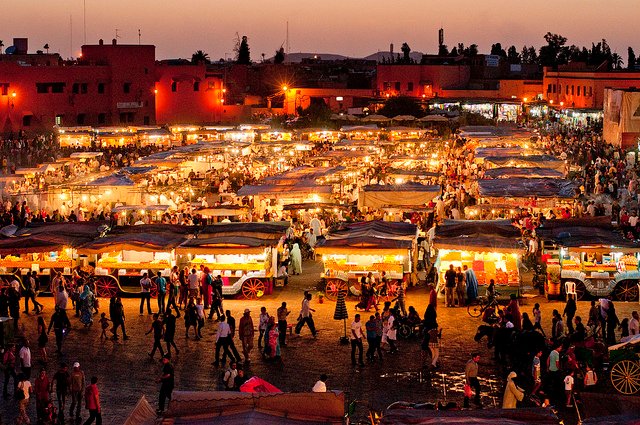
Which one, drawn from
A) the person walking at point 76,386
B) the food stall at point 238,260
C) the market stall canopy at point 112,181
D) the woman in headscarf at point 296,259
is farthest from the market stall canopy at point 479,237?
the market stall canopy at point 112,181

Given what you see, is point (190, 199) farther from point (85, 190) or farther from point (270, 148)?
point (270, 148)

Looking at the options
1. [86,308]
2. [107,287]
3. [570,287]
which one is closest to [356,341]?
[86,308]

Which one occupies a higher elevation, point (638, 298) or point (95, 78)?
point (95, 78)

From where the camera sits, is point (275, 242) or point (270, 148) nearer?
point (275, 242)

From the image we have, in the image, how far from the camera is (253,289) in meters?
22.5

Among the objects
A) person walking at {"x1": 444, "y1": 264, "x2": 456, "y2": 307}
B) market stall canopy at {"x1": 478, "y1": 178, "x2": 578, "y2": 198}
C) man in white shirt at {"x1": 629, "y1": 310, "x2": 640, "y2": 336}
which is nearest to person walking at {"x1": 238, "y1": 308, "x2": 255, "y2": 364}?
person walking at {"x1": 444, "y1": 264, "x2": 456, "y2": 307}

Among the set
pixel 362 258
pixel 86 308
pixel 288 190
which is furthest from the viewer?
pixel 288 190

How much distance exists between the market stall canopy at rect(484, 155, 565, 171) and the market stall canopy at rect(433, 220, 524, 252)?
13186 mm

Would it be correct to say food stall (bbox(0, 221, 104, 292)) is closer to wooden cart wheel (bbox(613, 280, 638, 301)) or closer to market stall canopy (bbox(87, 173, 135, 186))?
market stall canopy (bbox(87, 173, 135, 186))

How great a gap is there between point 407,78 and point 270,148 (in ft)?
109

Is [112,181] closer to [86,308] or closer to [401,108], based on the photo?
[86,308]

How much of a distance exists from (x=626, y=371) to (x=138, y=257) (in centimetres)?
1164

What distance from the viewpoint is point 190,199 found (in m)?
35.8

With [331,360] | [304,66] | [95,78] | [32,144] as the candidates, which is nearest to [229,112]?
[95,78]
